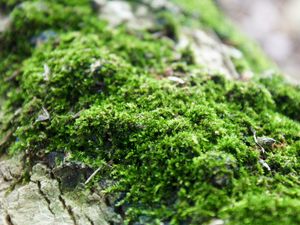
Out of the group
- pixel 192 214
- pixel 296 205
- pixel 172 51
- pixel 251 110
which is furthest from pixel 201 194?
pixel 172 51

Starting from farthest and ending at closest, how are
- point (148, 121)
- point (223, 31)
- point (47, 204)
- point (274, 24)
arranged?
point (274, 24)
point (223, 31)
point (148, 121)
point (47, 204)

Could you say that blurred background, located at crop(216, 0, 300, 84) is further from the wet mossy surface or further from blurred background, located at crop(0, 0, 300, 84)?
the wet mossy surface

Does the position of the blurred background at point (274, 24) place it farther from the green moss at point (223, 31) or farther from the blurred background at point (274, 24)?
the green moss at point (223, 31)

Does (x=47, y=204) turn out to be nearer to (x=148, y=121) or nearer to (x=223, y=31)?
(x=148, y=121)

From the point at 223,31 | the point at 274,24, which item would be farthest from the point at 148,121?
the point at 274,24

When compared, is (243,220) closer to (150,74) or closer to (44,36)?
(150,74)

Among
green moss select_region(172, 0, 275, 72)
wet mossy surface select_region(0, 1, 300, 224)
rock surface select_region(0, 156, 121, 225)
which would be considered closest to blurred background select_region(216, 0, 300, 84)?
green moss select_region(172, 0, 275, 72)
